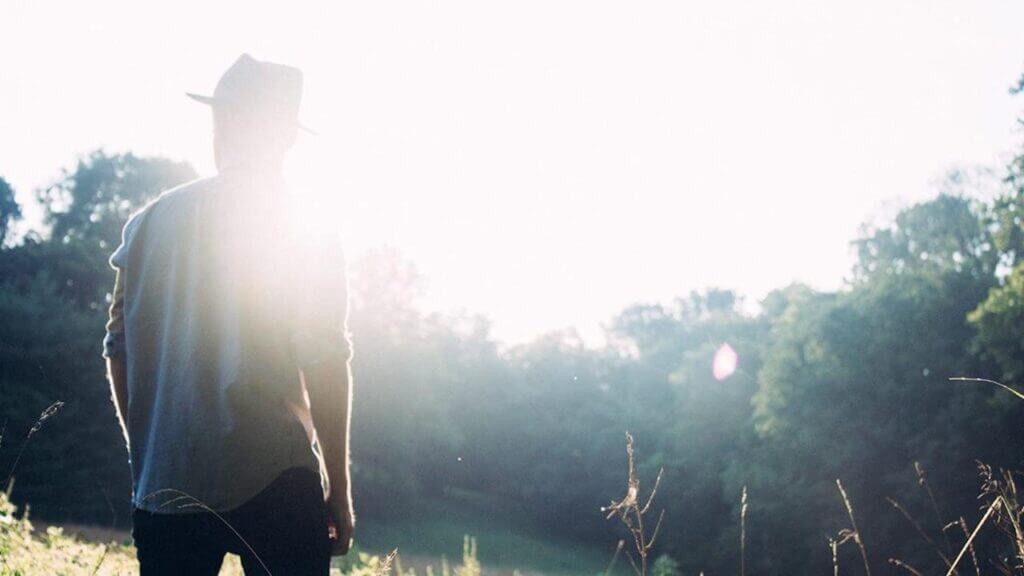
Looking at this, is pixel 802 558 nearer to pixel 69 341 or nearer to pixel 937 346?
pixel 937 346

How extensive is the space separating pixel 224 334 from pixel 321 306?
210 mm

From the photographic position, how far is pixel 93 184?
3253 centimetres

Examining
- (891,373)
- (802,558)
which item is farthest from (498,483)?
(891,373)

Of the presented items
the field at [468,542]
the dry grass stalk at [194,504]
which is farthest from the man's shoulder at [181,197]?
the field at [468,542]

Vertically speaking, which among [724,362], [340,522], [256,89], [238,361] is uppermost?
[256,89]

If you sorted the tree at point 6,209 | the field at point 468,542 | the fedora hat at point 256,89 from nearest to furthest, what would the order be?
the fedora hat at point 256,89, the field at point 468,542, the tree at point 6,209

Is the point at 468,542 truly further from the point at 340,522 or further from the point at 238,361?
the point at 238,361

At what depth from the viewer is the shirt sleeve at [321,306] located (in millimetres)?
1625

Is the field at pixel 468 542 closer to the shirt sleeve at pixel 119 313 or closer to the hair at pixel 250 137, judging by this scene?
the shirt sleeve at pixel 119 313

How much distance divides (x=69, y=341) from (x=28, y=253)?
6116 mm

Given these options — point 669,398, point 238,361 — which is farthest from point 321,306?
point 669,398

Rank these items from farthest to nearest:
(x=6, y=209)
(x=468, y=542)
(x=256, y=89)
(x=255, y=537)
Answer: (x=6, y=209) < (x=468, y=542) < (x=256, y=89) < (x=255, y=537)

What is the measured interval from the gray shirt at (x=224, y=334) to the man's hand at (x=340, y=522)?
12 centimetres

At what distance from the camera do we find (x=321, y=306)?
1.64 m
